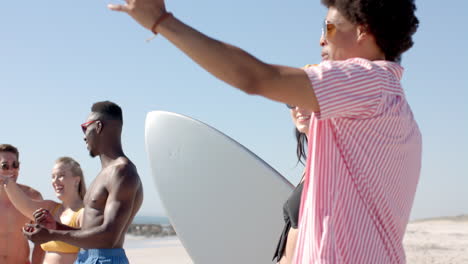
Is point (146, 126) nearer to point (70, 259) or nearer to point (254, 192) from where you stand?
point (254, 192)

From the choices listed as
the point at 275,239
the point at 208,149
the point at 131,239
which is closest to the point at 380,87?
the point at 275,239

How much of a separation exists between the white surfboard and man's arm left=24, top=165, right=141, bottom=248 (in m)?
1.49

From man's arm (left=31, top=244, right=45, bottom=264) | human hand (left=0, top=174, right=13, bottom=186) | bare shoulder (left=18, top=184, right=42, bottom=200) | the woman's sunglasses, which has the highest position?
the woman's sunglasses

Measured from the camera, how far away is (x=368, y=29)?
122 centimetres

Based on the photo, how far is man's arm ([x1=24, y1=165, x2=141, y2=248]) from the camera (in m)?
2.75

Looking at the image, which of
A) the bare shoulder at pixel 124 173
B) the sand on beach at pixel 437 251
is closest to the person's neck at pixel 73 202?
the bare shoulder at pixel 124 173

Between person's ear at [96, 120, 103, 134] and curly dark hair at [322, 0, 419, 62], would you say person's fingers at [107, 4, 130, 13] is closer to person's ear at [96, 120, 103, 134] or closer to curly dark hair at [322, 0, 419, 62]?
curly dark hair at [322, 0, 419, 62]

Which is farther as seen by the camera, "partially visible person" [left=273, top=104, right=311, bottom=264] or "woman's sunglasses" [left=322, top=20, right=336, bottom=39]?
"partially visible person" [left=273, top=104, right=311, bottom=264]

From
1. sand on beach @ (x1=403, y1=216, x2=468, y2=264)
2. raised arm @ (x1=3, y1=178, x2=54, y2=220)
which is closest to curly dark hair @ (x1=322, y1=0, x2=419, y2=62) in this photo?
raised arm @ (x1=3, y1=178, x2=54, y2=220)

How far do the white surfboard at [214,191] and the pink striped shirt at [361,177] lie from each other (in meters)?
2.99

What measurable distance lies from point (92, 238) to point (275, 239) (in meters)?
1.75

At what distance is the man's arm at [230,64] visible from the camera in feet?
3.23

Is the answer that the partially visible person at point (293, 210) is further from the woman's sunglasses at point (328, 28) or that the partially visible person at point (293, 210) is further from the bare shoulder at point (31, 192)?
the bare shoulder at point (31, 192)

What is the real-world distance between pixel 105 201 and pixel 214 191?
1.73m
